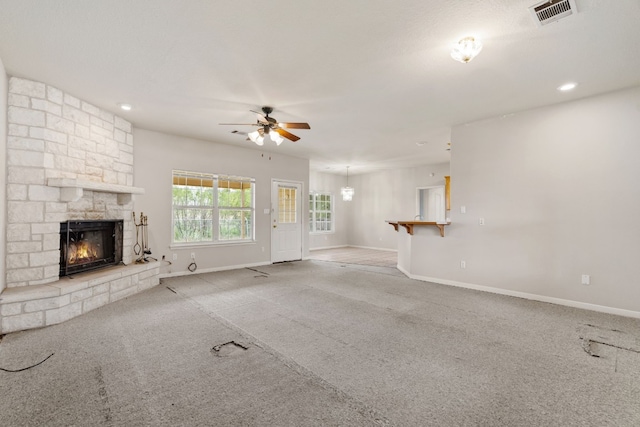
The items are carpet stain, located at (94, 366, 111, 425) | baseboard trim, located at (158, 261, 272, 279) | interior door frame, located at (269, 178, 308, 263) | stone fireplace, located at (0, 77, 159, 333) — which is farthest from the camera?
interior door frame, located at (269, 178, 308, 263)

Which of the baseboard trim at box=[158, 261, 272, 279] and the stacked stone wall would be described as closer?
the stacked stone wall

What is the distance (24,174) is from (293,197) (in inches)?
204

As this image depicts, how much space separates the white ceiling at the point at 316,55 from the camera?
2225 mm

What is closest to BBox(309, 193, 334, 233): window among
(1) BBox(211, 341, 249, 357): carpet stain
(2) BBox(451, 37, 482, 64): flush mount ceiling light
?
(1) BBox(211, 341, 249, 357): carpet stain

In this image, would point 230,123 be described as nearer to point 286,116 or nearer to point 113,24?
point 286,116

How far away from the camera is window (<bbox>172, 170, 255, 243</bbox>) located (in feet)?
19.1

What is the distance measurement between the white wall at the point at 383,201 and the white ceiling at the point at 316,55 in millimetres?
4569

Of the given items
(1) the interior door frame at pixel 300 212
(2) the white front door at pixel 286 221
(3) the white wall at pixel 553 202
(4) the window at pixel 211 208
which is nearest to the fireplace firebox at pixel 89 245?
(4) the window at pixel 211 208

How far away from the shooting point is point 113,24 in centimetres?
237

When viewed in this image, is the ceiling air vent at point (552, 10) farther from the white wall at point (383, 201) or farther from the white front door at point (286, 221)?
the white wall at point (383, 201)

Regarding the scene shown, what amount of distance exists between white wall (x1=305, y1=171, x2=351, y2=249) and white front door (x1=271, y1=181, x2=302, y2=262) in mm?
2379

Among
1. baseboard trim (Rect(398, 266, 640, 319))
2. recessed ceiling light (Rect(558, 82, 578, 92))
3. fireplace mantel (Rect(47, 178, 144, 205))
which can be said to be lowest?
baseboard trim (Rect(398, 266, 640, 319))

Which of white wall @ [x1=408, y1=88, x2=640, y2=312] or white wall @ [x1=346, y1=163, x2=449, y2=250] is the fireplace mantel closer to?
white wall @ [x1=408, y1=88, x2=640, y2=312]

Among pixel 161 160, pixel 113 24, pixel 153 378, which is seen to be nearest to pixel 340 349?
pixel 153 378
